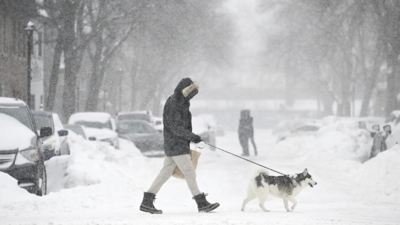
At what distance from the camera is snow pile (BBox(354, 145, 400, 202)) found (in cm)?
1370

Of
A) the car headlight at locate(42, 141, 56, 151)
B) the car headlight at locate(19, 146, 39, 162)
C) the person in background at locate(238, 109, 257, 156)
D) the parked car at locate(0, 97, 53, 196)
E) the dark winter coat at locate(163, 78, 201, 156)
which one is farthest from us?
the person in background at locate(238, 109, 257, 156)

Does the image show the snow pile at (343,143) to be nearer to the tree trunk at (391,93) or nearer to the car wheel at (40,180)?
the tree trunk at (391,93)

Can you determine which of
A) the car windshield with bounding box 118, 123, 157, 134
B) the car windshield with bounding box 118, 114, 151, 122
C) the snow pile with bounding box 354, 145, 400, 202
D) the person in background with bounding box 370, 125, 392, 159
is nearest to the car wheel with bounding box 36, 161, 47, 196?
the snow pile with bounding box 354, 145, 400, 202

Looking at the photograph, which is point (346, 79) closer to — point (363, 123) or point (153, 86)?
point (153, 86)

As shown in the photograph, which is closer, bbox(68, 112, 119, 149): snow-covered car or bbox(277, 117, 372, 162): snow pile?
bbox(277, 117, 372, 162): snow pile

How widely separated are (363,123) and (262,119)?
2655 inches

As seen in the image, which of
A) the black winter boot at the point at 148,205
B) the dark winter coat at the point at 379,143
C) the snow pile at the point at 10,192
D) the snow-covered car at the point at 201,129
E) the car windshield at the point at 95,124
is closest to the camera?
the black winter boot at the point at 148,205

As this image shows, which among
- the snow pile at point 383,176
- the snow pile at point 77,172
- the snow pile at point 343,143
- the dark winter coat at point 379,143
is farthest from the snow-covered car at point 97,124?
the snow pile at point 383,176

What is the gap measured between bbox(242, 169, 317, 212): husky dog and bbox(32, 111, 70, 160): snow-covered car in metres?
7.07

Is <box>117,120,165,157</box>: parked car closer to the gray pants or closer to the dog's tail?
the dog's tail

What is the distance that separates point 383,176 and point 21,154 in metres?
7.82

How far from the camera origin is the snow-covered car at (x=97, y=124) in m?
23.9

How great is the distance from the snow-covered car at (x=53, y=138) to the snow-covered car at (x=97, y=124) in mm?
4752

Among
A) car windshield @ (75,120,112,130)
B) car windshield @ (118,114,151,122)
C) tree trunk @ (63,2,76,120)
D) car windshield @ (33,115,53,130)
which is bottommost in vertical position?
car windshield @ (75,120,112,130)
